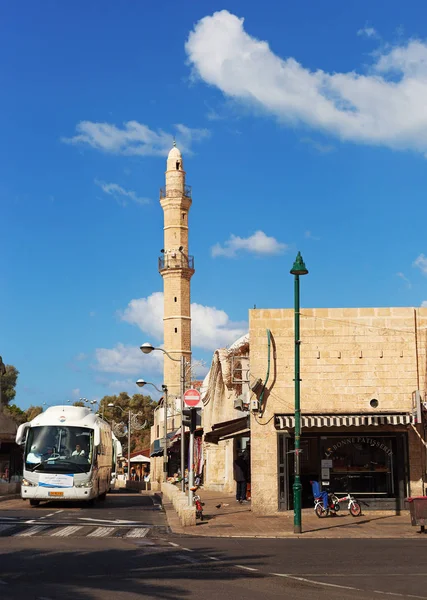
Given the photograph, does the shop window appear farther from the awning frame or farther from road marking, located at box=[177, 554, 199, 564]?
road marking, located at box=[177, 554, 199, 564]

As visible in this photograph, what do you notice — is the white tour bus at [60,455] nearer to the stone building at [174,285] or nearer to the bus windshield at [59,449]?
the bus windshield at [59,449]

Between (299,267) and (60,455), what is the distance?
11606 mm

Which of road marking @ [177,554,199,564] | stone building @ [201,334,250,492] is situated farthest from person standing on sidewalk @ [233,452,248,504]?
road marking @ [177,554,199,564]

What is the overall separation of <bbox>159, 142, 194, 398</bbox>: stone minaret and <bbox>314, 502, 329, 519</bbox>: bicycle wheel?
1822 inches

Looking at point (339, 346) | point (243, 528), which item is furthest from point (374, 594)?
point (339, 346)

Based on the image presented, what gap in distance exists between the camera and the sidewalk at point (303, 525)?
1775 centimetres

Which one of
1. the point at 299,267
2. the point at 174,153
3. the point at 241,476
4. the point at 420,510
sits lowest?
the point at 420,510

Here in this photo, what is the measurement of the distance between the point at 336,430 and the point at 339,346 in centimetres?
238

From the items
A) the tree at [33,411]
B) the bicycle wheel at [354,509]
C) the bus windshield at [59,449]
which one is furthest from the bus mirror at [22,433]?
the tree at [33,411]

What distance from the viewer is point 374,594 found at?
379 inches

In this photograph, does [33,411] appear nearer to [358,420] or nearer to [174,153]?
[174,153]

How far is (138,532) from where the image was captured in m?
17.8

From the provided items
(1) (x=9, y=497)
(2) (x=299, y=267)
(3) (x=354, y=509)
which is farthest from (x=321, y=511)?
(1) (x=9, y=497)

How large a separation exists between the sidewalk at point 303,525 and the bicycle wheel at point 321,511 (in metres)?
0.24
